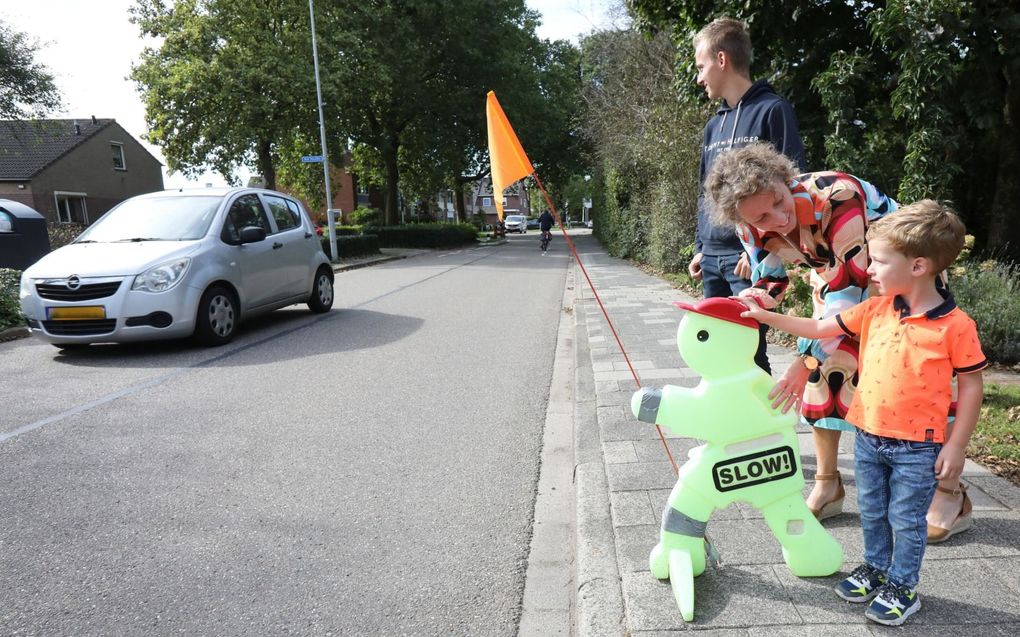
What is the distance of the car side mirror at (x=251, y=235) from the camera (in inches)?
304

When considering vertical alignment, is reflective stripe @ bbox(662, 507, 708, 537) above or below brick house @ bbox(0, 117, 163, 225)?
below

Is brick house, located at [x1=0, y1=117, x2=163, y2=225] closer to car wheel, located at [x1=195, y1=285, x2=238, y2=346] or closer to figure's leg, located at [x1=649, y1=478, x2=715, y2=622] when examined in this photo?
car wheel, located at [x1=195, y1=285, x2=238, y2=346]

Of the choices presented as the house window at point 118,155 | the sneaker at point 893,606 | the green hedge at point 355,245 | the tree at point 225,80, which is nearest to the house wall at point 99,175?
the house window at point 118,155

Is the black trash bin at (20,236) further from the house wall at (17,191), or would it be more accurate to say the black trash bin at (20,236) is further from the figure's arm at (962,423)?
the house wall at (17,191)

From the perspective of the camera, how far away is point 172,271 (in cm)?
677

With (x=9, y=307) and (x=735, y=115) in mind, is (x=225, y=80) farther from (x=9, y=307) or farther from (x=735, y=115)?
(x=735, y=115)

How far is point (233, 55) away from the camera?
2300 cm

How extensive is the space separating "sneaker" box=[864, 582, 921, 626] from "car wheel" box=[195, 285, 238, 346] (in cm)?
663

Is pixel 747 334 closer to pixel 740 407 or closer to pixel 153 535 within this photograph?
pixel 740 407

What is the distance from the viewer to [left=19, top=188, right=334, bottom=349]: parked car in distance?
21.2 feet

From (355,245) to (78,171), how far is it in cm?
2208

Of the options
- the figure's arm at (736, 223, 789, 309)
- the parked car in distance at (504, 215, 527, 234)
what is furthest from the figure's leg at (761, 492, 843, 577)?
the parked car in distance at (504, 215, 527, 234)

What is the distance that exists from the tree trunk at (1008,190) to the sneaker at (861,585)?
8.22m

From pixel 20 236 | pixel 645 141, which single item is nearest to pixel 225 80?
pixel 20 236
